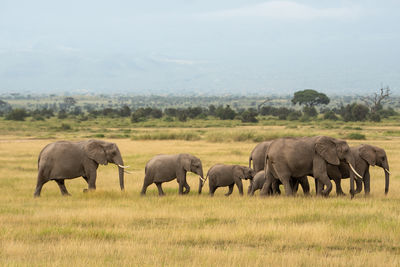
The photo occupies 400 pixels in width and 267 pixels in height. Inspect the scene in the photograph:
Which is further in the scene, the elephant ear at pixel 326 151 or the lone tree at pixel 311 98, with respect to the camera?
the lone tree at pixel 311 98

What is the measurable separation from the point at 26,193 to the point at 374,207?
1011cm

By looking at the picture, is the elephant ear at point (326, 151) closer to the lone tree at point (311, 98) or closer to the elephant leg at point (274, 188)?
the elephant leg at point (274, 188)

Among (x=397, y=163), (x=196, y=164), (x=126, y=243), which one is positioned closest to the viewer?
(x=126, y=243)

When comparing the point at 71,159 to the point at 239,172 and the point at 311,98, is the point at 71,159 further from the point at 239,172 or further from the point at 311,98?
the point at 311,98

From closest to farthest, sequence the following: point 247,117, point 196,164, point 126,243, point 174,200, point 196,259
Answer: point 196,259
point 126,243
point 174,200
point 196,164
point 247,117

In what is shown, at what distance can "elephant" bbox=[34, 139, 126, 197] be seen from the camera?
17.4 metres

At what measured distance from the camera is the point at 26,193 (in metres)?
18.8

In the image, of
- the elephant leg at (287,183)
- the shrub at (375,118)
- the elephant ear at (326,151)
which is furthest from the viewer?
the shrub at (375,118)

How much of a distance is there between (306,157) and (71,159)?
257 inches

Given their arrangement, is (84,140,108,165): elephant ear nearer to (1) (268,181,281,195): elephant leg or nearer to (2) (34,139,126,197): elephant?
(2) (34,139,126,197): elephant

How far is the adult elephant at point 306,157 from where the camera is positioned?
17.0 meters

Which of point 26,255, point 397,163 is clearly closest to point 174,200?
point 26,255

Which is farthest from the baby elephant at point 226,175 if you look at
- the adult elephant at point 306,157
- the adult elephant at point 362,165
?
the adult elephant at point 362,165

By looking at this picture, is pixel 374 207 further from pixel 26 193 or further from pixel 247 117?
pixel 247 117
